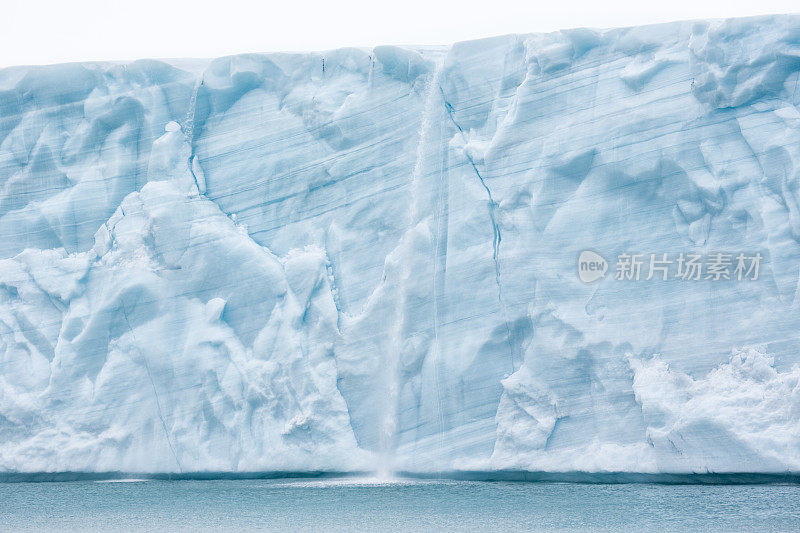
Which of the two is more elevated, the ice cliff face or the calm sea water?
the ice cliff face

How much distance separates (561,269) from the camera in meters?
6.70

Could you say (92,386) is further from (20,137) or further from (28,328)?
(20,137)

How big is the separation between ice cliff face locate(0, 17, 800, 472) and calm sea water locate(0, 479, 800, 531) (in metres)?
0.19

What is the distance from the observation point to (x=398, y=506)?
607 cm

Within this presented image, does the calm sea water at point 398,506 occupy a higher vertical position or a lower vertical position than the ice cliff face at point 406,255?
lower

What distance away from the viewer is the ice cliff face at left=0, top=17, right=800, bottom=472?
651 cm

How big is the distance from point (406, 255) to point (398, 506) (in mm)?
1678

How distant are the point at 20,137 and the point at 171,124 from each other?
1.12 meters

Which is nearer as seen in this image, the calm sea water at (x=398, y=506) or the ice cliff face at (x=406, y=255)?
the calm sea water at (x=398, y=506)

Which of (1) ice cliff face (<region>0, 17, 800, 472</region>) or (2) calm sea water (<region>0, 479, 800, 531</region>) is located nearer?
(2) calm sea water (<region>0, 479, 800, 531</region>)

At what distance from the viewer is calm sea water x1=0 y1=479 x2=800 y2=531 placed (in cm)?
560

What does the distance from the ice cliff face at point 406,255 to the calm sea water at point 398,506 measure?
0.19m

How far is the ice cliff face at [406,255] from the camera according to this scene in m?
6.51

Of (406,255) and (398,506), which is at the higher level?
(406,255)
